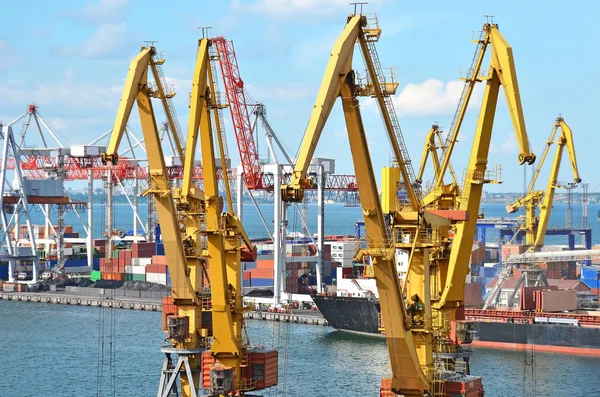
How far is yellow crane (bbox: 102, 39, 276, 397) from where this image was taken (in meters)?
40.0

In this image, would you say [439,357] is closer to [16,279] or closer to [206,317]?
[206,317]

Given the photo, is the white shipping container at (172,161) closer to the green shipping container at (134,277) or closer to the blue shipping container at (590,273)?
the green shipping container at (134,277)

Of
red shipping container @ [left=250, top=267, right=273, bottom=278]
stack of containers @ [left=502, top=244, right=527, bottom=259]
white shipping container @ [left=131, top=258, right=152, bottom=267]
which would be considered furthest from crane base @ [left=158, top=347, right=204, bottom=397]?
white shipping container @ [left=131, top=258, right=152, bottom=267]

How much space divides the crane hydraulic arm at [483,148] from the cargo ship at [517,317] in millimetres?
31025

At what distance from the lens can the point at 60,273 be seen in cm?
11512

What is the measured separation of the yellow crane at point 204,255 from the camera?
40.0 m

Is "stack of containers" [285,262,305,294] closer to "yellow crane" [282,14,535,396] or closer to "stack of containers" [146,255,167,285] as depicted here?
"stack of containers" [146,255,167,285]

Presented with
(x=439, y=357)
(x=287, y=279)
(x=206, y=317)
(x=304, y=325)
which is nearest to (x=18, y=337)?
(x=304, y=325)

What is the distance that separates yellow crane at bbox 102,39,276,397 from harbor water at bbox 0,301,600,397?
10.1 m

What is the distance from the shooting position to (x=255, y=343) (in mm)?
67312

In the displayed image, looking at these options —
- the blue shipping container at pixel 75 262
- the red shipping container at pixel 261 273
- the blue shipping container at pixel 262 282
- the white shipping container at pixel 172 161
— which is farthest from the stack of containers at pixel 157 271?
the blue shipping container at pixel 75 262

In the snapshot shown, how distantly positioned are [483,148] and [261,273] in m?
59.5

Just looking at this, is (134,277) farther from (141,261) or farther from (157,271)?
(157,271)

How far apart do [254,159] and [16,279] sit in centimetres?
3476
